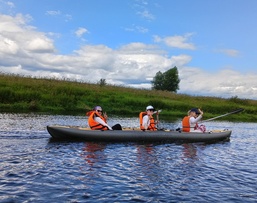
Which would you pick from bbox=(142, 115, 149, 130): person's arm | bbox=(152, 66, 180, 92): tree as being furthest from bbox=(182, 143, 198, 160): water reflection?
bbox=(152, 66, 180, 92): tree

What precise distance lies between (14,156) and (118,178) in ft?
14.3

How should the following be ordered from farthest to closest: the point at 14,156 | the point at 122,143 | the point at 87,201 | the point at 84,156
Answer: the point at 122,143 < the point at 84,156 < the point at 14,156 < the point at 87,201

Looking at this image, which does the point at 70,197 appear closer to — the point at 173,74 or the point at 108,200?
the point at 108,200

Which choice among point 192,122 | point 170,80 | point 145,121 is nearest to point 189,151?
point 145,121

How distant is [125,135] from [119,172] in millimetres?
6124

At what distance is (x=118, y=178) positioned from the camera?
9047mm

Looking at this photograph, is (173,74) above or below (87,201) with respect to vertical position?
above

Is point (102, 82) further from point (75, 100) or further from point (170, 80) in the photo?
point (170, 80)

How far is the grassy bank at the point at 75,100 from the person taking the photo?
30688 mm

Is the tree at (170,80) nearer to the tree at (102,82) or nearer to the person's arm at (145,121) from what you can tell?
the tree at (102,82)

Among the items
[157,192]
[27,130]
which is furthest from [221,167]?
[27,130]

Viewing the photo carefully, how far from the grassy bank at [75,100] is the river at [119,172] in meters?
15.7

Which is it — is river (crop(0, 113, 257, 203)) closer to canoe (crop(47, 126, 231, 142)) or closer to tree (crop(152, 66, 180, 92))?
canoe (crop(47, 126, 231, 142))

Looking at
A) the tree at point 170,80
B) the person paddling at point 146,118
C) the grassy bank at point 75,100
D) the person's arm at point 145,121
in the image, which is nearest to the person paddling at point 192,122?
the person paddling at point 146,118
